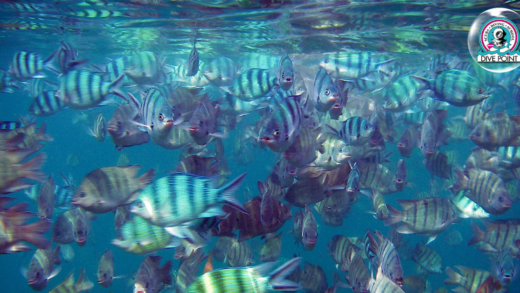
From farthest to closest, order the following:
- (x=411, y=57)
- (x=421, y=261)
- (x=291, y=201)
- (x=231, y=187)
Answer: (x=411, y=57) → (x=421, y=261) → (x=291, y=201) → (x=231, y=187)

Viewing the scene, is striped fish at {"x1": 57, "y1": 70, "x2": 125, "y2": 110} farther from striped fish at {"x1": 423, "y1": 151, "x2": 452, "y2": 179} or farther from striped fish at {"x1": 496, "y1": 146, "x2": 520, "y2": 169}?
striped fish at {"x1": 496, "y1": 146, "x2": 520, "y2": 169}

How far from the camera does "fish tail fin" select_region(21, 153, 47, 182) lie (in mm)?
3209

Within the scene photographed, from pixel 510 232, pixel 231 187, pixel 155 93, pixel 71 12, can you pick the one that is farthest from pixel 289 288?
pixel 71 12

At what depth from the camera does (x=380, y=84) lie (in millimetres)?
8391

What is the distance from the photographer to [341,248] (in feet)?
17.4

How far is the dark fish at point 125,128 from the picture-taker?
15.6 feet

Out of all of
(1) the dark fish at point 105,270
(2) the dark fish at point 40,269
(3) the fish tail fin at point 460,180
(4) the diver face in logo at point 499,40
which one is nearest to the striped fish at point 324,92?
(3) the fish tail fin at point 460,180

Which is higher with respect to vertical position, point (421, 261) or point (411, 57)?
point (411, 57)

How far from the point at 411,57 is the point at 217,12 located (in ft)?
48.0

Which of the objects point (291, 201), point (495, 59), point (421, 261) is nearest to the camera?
point (291, 201)

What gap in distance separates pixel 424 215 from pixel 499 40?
8560 mm

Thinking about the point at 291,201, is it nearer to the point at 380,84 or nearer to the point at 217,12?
the point at 380,84

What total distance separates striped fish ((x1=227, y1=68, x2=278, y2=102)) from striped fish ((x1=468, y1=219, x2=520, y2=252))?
16.2ft

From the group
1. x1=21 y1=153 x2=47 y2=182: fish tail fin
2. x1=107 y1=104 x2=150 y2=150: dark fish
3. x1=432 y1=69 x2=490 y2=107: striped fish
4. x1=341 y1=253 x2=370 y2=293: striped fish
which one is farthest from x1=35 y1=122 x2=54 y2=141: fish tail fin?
x1=432 y1=69 x2=490 y2=107: striped fish
